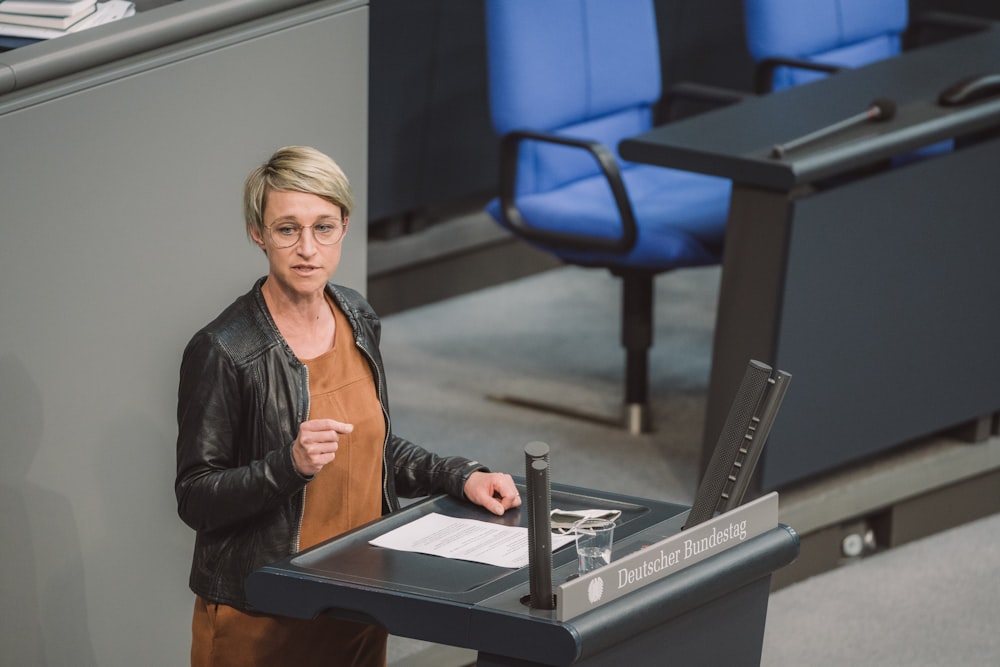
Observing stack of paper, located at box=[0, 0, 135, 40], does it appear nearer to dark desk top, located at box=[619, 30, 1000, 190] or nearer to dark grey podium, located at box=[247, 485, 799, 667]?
dark grey podium, located at box=[247, 485, 799, 667]

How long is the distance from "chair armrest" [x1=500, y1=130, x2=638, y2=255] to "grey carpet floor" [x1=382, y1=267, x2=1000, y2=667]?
0.51m

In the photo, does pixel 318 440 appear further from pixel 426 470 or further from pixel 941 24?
pixel 941 24

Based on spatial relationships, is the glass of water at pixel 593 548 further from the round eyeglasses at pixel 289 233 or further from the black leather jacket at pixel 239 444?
the round eyeglasses at pixel 289 233

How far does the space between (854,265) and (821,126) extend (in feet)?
1.08

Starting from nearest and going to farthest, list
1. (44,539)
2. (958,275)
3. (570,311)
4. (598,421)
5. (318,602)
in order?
(318,602)
(44,539)
(958,275)
(598,421)
(570,311)

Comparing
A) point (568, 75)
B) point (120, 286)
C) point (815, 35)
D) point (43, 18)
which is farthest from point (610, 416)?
point (43, 18)

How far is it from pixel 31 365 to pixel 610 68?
2.44 meters

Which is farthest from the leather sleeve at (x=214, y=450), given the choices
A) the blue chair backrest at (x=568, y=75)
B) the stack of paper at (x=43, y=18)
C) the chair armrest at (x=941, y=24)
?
the chair armrest at (x=941, y=24)

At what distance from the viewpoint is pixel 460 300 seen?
556cm

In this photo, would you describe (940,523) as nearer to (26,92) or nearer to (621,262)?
(621,262)

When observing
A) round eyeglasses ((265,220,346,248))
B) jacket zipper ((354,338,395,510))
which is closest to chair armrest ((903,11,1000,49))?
jacket zipper ((354,338,395,510))

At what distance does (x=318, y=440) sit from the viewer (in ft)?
6.62

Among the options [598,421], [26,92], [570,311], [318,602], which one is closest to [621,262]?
[598,421]

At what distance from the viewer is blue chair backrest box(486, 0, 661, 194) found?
429cm
